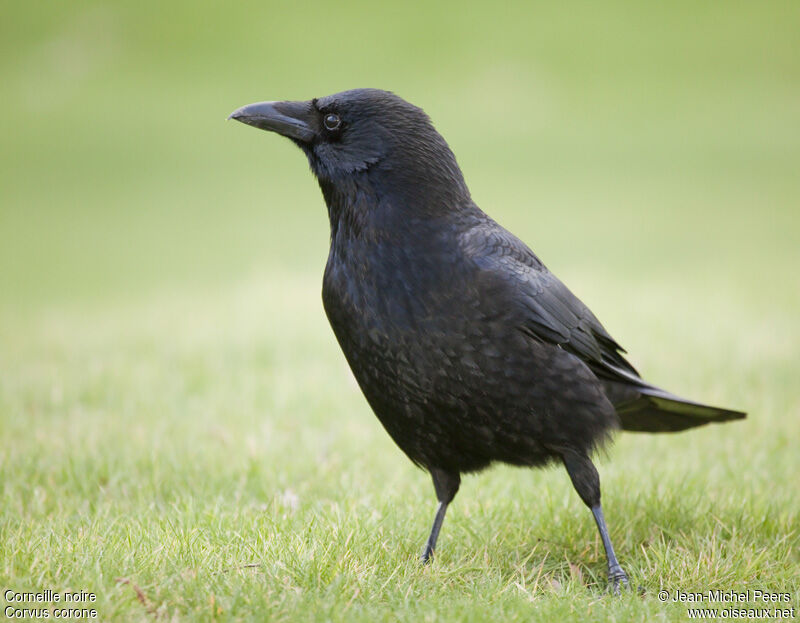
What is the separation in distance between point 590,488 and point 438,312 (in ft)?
3.37

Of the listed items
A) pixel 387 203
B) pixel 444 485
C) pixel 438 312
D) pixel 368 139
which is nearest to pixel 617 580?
pixel 444 485

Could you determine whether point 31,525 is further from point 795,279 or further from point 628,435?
point 795,279

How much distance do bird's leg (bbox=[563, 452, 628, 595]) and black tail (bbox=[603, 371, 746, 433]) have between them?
463 mm

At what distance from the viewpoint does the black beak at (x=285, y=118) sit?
3959mm

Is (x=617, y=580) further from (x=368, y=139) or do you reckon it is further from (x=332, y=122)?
(x=332, y=122)

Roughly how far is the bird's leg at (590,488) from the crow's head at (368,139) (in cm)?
121

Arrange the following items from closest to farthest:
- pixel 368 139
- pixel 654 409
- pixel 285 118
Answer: pixel 368 139, pixel 285 118, pixel 654 409

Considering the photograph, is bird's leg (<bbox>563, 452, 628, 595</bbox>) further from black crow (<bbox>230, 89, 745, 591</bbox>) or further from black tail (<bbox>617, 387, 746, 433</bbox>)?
black tail (<bbox>617, 387, 746, 433</bbox>)

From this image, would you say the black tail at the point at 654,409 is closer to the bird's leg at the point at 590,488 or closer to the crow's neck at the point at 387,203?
the bird's leg at the point at 590,488

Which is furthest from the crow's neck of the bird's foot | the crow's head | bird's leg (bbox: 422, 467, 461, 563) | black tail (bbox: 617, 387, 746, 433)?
the bird's foot

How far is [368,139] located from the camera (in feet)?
12.7

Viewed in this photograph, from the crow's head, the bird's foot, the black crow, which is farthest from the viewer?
the crow's head

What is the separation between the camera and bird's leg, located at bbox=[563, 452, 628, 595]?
12.4 ft

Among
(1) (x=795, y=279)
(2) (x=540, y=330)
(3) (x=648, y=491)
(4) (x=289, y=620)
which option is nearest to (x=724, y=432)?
(3) (x=648, y=491)
